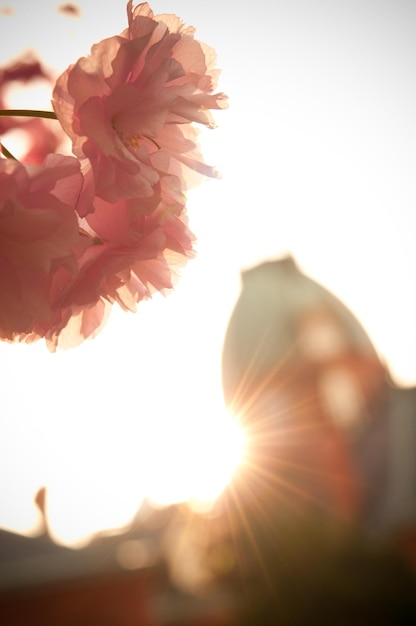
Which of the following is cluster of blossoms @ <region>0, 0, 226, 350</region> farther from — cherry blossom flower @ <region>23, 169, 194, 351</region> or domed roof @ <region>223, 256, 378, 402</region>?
domed roof @ <region>223, 256, 378, 402</region>

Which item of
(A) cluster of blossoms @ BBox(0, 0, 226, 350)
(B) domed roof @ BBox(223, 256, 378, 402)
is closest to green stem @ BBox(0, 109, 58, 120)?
(A) cluster of blossoms @ BBox(0, 0, 226, 350)

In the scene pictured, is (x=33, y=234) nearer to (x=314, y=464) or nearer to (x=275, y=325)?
(x=314, y=464)

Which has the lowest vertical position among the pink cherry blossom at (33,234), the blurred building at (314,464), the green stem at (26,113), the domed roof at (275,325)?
the pink cherry blossom at (33,234)

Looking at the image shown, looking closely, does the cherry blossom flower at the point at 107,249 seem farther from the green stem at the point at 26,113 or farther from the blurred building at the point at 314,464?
the blurred building at the point at 314,464

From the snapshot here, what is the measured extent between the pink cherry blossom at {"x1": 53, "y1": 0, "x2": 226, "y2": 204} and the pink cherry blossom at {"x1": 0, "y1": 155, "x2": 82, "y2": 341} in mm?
31

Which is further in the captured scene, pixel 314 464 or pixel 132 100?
pixel 314 464

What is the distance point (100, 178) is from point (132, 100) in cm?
8

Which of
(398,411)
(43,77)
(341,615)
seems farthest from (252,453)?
(43,77)

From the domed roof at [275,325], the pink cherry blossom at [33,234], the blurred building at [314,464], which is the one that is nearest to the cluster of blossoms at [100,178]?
the pink cherry blossom at [33,234]

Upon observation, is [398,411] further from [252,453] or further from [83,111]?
[83,111]

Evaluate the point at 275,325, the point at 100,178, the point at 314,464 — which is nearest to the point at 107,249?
the point at 100,178

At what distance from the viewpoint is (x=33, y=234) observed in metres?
0.42

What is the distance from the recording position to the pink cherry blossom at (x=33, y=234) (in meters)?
0.41

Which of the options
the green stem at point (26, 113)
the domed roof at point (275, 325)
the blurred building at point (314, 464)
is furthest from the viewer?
the domed roof at point (275, 325)
